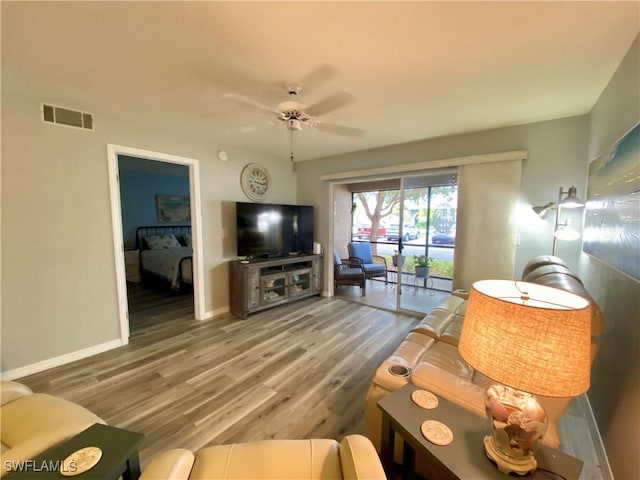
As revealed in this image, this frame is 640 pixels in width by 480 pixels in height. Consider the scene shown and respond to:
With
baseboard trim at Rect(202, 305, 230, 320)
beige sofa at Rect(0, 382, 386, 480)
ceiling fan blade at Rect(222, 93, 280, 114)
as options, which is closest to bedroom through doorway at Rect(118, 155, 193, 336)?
baseboard trim at Rect(202, 305, 230, 320)

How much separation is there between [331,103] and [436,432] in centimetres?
240

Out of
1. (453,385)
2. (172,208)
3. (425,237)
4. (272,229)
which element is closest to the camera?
(453,385)

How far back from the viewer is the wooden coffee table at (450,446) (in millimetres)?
886

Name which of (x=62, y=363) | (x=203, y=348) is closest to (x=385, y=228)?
(x=203, y=348)

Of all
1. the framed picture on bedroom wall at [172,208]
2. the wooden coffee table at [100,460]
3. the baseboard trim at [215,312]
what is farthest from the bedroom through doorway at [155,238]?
the wooden coffee table at [100,460]

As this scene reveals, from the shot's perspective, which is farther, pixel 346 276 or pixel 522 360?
pixel 346 276

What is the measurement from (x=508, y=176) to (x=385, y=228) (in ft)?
11.4

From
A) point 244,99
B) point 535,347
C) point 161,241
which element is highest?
point 244,99

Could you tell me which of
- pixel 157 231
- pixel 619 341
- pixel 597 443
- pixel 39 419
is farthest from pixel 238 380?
pixel 157 231

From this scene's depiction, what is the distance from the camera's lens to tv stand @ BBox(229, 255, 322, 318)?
365cm

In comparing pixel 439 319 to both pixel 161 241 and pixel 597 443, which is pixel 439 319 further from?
pixel 161 241

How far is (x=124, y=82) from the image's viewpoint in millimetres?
2018

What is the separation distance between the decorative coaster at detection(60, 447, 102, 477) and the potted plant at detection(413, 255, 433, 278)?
14.1 ft

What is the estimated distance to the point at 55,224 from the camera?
2.43 meters
